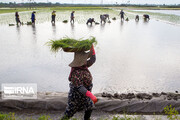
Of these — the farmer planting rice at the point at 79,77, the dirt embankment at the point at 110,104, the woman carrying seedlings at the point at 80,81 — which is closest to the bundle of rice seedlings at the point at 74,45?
the farmer planting rice at the point at 79,77

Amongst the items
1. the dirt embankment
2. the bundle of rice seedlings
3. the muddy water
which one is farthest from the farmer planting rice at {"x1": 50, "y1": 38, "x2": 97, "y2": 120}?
the muddy water

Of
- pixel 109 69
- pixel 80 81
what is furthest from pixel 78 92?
pixel 109 69

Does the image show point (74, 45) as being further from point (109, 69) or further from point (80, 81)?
point (109, 69)

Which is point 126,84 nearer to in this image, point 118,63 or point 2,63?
point 118,63

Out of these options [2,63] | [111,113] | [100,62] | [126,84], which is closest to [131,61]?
[100,62]

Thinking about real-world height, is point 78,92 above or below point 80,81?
below

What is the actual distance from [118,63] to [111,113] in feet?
12.7

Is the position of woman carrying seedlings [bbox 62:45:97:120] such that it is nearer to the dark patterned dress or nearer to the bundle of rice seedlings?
the dark patterned dress

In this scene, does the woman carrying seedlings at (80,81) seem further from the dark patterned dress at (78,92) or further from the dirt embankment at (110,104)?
the dirt embankment at (110,104)

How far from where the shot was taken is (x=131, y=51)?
961 cm

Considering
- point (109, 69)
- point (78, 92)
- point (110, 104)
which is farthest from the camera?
point (109, 69)

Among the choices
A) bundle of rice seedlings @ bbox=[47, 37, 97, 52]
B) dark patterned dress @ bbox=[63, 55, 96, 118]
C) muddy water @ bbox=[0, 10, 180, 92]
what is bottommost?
muddy water @ bbox=[0, 10, 180, 92]

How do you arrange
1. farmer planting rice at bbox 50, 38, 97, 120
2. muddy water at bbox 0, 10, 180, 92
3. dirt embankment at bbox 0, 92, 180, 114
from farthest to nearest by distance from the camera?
1. muddy water at bbox 0, 10, 180, 92
2. dirt embankment at bbox 0, 92, 180, 114
3. farmer planting rice at bbox 50, 38, 97, 120

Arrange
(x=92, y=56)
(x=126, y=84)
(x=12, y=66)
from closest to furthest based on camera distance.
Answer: (x=92, y=56)
(x=126, y=84)
(x=12, y=66)
